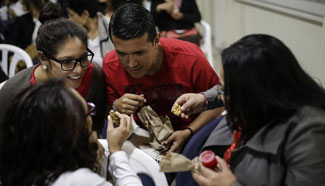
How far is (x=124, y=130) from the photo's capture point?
125 cm

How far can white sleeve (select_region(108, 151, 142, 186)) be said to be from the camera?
1.12m

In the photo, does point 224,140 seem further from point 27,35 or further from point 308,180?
point 27,35

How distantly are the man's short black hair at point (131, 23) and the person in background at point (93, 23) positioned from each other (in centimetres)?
109

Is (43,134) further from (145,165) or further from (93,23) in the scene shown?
(93,23)

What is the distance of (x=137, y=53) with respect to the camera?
145cm

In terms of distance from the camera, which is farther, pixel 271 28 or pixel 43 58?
pixel 271 28

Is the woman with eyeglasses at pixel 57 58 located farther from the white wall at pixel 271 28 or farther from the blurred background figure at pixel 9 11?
the blurred background figure at pixel 9 11

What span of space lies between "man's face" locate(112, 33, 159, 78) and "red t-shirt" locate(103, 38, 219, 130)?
0.11m

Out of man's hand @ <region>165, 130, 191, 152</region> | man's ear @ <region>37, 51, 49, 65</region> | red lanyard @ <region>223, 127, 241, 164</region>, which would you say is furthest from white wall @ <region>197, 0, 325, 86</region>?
man's ear @ <region>37, 51, 49, 65</region>

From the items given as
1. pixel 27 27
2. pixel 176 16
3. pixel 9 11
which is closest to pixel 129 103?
pixel 176 16

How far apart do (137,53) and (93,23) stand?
1.35 m

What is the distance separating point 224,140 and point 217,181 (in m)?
0.31

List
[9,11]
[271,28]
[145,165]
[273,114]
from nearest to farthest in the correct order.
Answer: [273,114] → [145,165] → [271,28] → [9,11]

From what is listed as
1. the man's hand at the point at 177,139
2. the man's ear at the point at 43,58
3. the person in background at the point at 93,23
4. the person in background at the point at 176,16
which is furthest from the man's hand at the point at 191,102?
the person in background at the point at 176,16
